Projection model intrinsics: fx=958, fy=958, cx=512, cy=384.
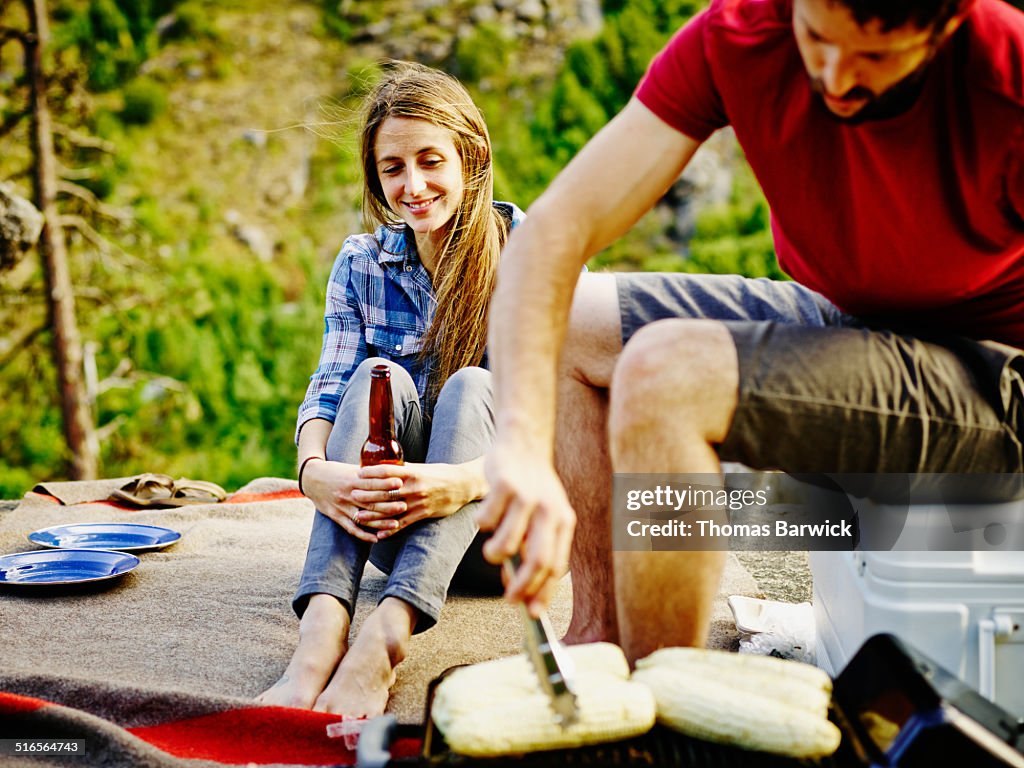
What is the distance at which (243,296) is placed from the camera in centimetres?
839

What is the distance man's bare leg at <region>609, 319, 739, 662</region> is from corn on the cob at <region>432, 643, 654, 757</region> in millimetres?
121

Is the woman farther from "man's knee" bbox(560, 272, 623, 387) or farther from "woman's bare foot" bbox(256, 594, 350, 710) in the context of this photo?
"man's knee" bbox(560, 272, 623, 387)

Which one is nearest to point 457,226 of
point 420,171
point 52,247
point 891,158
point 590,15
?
point 420,171

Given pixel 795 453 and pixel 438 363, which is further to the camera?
pixel 438 363

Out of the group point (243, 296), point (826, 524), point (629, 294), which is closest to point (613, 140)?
point (629, 294)

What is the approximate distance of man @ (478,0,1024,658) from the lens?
126 cm

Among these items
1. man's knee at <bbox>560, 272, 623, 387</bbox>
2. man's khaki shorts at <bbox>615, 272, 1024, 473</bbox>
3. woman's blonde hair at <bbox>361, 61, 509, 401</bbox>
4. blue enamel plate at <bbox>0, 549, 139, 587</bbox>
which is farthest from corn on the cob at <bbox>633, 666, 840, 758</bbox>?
blue enamel plate at <bbox>0, 549, 139, 587</bbox>

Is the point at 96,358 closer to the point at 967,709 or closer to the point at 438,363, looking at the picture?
the point at 438,363

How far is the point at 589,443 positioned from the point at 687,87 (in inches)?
24.5

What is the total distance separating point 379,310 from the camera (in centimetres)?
244

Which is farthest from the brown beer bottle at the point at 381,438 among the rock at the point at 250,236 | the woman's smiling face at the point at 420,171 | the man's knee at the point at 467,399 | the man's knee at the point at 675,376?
the rock at the point at 250,236

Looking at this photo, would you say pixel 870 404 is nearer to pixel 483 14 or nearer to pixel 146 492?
pixel 146 492

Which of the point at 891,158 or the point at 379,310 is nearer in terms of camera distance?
the point at 891,158

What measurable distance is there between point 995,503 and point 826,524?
36 cm
